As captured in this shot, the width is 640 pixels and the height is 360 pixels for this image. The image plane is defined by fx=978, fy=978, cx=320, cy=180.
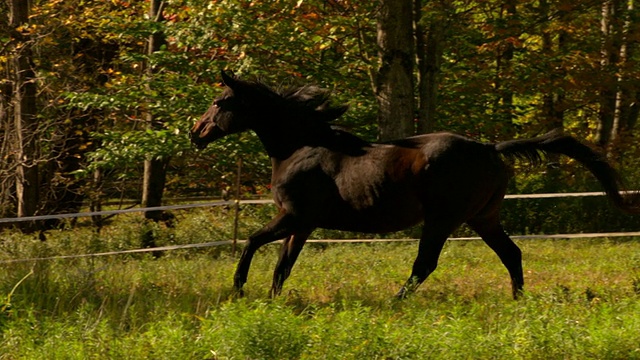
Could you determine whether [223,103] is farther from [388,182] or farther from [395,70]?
[395,70]

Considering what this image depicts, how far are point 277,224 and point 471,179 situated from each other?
1906mm

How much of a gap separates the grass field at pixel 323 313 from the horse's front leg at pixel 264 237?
19 cm

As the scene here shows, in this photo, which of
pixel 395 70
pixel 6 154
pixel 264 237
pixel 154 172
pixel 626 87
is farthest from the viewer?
pixel 626 87

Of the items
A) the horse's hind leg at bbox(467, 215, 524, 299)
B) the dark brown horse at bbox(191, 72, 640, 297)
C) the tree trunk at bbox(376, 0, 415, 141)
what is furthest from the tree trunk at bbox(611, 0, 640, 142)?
the horse's hind leg at bbox(467, 215, 524, 299)

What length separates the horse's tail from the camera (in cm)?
956

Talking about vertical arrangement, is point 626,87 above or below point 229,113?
above

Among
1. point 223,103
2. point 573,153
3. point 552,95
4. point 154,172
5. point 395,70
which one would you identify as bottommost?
point 154,172

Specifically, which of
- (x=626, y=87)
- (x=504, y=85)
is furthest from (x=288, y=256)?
(x=626, y=87)

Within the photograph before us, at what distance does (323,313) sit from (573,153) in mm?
3617

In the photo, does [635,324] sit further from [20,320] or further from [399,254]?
[399,254]

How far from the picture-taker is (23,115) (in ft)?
61.3

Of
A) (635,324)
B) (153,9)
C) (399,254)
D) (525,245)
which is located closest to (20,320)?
(635,324)

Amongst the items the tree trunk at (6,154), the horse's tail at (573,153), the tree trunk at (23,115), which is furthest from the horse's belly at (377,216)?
the tree trunk at (6,154)

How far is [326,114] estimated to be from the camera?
10219mm
